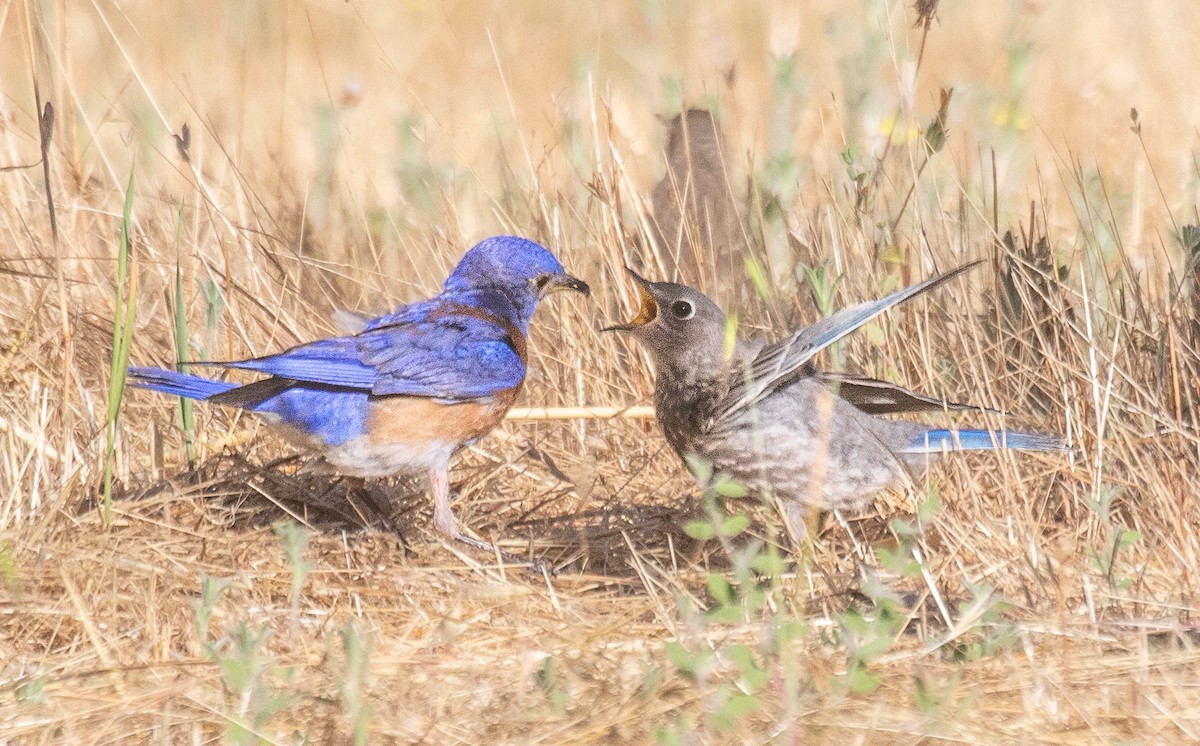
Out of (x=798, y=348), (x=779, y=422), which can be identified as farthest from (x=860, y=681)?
(x=779, y=422)

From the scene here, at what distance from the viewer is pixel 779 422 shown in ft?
15.1

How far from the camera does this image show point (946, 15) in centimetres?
1016

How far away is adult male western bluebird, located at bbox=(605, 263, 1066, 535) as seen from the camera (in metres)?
4.50

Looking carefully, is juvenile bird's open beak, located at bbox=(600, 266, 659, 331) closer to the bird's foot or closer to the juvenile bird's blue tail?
the bird's foot

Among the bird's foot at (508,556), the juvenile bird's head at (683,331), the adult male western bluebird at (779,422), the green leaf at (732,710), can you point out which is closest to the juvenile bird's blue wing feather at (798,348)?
the adult male western bluebird at (779,422)

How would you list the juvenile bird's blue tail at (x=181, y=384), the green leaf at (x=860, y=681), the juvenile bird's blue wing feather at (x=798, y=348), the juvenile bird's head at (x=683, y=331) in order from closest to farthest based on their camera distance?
the green leaf at (x=860, y=681)
the juvenile bird's blue wing feather at (x=798, y=348)
the juvenile bird's blue tail at (x=181, y=384)
the juvenile bird's head at (x=683, y=331)

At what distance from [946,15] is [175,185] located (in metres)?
5.19

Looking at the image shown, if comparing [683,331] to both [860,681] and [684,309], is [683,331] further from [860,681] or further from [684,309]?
[860,681]

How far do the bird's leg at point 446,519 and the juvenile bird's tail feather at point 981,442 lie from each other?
3.95ft

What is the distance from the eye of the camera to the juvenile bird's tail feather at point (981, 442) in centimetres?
439

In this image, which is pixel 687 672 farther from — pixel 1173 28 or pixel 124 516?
pixel 1173 28

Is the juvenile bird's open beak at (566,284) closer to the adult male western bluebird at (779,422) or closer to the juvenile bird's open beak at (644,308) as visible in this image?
the juvenile bird's open beak at (644,308)

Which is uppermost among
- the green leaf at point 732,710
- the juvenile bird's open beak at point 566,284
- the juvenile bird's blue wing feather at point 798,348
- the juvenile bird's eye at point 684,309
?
the juvenile bird's open beak at point 566,284

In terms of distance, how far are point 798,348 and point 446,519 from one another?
1175 mm
